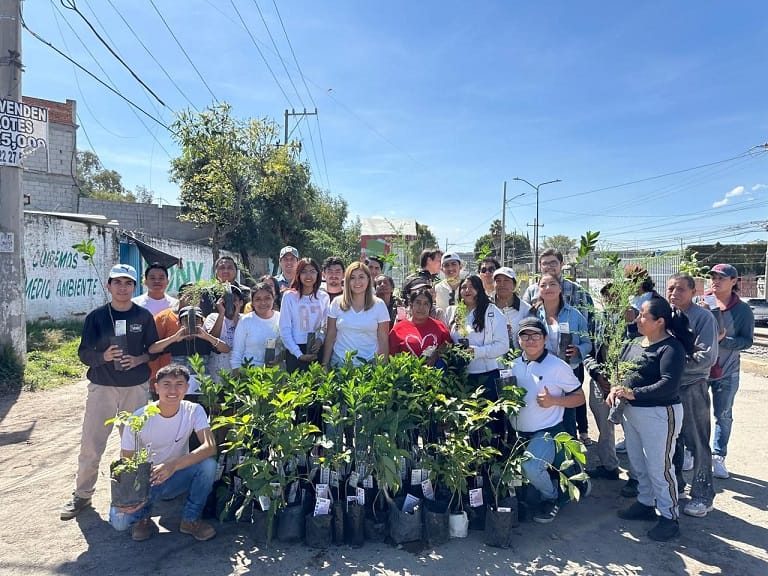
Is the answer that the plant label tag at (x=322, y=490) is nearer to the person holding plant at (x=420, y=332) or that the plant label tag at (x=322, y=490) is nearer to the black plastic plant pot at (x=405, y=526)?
the black plastic plant pot at (x=405, y=526)

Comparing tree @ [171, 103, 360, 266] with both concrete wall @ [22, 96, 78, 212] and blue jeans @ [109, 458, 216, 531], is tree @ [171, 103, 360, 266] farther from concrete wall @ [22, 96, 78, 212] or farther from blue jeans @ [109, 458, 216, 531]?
blue jeans @ [109, 458, 216, 531]

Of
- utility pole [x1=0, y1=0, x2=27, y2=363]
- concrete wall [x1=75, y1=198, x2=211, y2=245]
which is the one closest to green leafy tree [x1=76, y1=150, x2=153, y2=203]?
concrete wall [x1=75, y1=198, x2=211, y2=245]

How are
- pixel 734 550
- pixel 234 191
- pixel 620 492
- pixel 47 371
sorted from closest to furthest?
pixel 734 550 < pixel 620 492 < pixel 47 371 < pixel 234 191

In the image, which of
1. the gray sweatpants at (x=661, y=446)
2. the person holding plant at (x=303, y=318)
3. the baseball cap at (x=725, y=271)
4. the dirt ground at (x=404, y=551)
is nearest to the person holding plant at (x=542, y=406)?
the dirt ground at (x=404, y=551)

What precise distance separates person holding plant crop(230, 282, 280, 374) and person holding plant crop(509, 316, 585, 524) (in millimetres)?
2193

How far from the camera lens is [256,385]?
11.1 ft

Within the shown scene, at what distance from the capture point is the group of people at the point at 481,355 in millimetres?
3447

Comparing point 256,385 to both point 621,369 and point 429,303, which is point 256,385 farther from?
point 621,369

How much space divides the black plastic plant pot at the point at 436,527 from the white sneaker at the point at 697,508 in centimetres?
196

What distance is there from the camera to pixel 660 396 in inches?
133

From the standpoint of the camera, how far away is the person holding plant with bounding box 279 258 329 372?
14.6ft

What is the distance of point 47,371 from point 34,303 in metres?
4.09

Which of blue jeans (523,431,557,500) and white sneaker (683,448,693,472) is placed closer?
blue jeans (523,431,557,500)

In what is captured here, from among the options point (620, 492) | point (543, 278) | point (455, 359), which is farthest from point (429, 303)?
point (620, 492)
